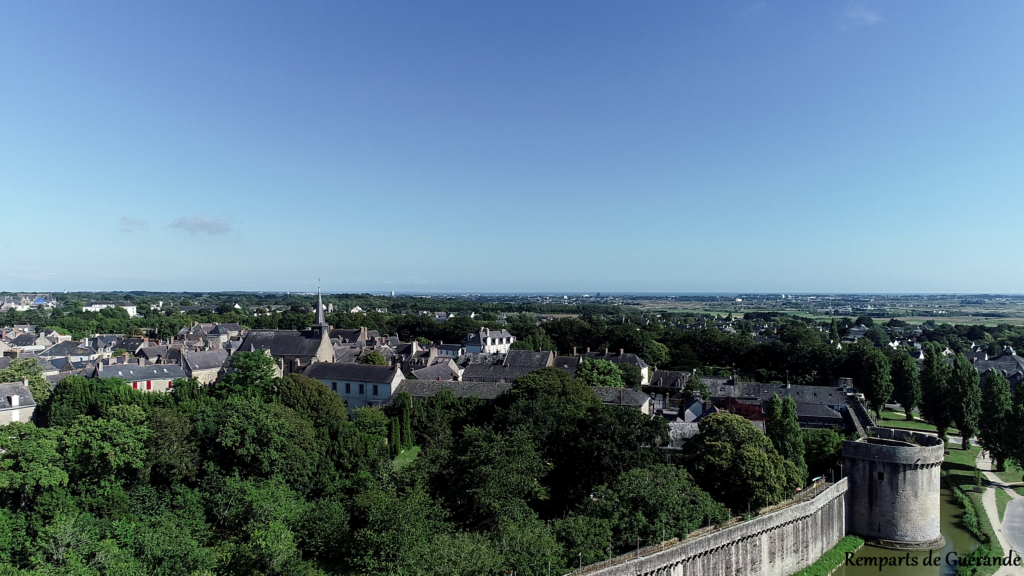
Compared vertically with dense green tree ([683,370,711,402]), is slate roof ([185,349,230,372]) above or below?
above

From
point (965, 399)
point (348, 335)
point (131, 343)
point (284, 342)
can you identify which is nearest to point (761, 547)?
point (965, 399)

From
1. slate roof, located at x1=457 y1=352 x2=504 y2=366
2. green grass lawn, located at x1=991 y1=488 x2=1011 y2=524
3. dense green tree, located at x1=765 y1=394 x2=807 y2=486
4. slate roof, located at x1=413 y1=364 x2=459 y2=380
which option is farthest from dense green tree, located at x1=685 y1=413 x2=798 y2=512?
slate roof, located at x1=457 y1=352 x2=504 y2=366

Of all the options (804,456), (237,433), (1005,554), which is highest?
(237,433)

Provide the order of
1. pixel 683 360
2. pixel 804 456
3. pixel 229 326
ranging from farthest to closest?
1. pixel 229 326
2. pixel 683 360
3. pixel 804 456

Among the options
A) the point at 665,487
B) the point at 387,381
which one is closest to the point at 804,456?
the point at 665,487

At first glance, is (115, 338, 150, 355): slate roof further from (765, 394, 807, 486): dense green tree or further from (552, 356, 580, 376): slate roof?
(765, 394, 807, 486): dense green tree

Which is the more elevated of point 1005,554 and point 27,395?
point 27,395

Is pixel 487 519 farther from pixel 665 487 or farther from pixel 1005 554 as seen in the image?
pixel 1005 554
